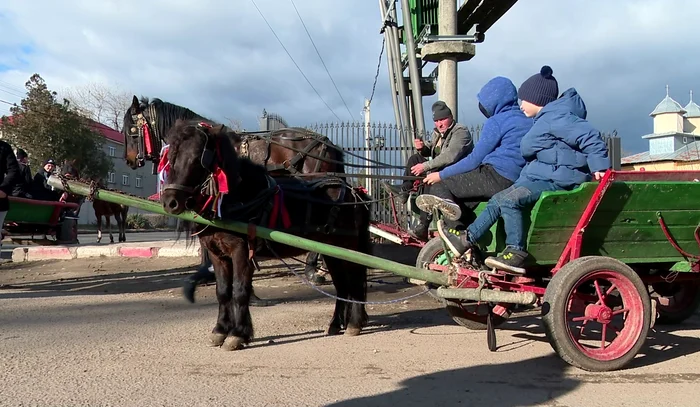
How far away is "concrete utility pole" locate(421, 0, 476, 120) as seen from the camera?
1046 cm

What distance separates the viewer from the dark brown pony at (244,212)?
Answer: 464 cm

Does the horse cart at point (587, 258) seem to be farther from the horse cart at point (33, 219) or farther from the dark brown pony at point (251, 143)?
the horse cart at point (33, 219)

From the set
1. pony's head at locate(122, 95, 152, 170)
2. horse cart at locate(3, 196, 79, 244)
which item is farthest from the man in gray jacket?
horse cart at locate(3, 196, 79, 244)

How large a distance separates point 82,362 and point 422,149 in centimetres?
533

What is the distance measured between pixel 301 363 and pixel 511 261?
1832mm

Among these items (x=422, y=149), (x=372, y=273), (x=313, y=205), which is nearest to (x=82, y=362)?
(x=313, y=205)

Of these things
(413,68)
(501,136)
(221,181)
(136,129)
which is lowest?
(221,181)

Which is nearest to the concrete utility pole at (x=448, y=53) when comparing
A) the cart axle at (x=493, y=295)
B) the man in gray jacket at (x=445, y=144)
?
the man in gray jacket at (x=445, y=144)

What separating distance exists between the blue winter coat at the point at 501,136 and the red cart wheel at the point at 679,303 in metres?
2.40

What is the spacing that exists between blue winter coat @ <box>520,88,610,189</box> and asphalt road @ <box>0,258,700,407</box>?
4.97 feet

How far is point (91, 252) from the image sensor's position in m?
12.7

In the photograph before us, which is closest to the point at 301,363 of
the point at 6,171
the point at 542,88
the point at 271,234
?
the point at 271,234

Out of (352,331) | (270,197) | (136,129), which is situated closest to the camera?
(270,197)

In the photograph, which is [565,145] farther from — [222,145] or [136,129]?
[136,129]
